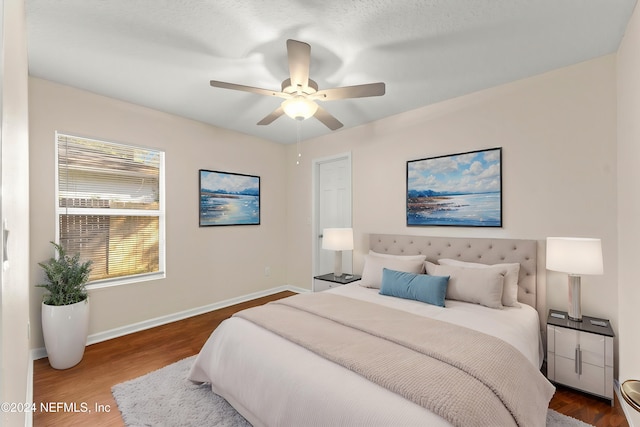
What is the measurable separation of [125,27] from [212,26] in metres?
0.59

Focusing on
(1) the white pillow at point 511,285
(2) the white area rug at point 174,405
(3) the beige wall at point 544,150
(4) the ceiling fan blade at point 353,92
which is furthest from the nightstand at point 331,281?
(4) the ceiling fan blade at point 353,92

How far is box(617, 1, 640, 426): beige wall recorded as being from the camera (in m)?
1.84

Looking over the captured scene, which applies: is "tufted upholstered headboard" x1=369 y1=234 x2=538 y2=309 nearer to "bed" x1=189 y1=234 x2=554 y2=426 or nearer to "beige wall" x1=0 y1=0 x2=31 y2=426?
"bed" x1=189 y1=234 x2=554 y2=426

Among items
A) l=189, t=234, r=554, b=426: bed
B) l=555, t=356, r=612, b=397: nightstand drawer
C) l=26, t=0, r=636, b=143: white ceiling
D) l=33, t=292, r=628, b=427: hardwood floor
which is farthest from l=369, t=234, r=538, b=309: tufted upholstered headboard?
l=26, t=0, r=636, b=143: white ceiling

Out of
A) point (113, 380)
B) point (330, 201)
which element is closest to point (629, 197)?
point (330, 201)

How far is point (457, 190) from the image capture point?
10.5 feet

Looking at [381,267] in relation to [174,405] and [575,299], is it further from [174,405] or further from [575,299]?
[174,405]

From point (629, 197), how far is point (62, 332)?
4.42m

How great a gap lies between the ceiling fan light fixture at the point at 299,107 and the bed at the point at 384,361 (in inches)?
60.7

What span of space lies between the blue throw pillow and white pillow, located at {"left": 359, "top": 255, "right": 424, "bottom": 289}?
16cm

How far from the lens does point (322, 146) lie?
181 inches

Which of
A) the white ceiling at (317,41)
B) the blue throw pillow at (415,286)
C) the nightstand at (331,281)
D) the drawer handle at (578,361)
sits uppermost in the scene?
the white ceiling at (317,41)

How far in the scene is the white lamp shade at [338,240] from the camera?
3.73m

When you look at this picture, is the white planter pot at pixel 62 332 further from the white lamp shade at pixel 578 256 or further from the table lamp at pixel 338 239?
the white lamp shade at pixel 578 256
